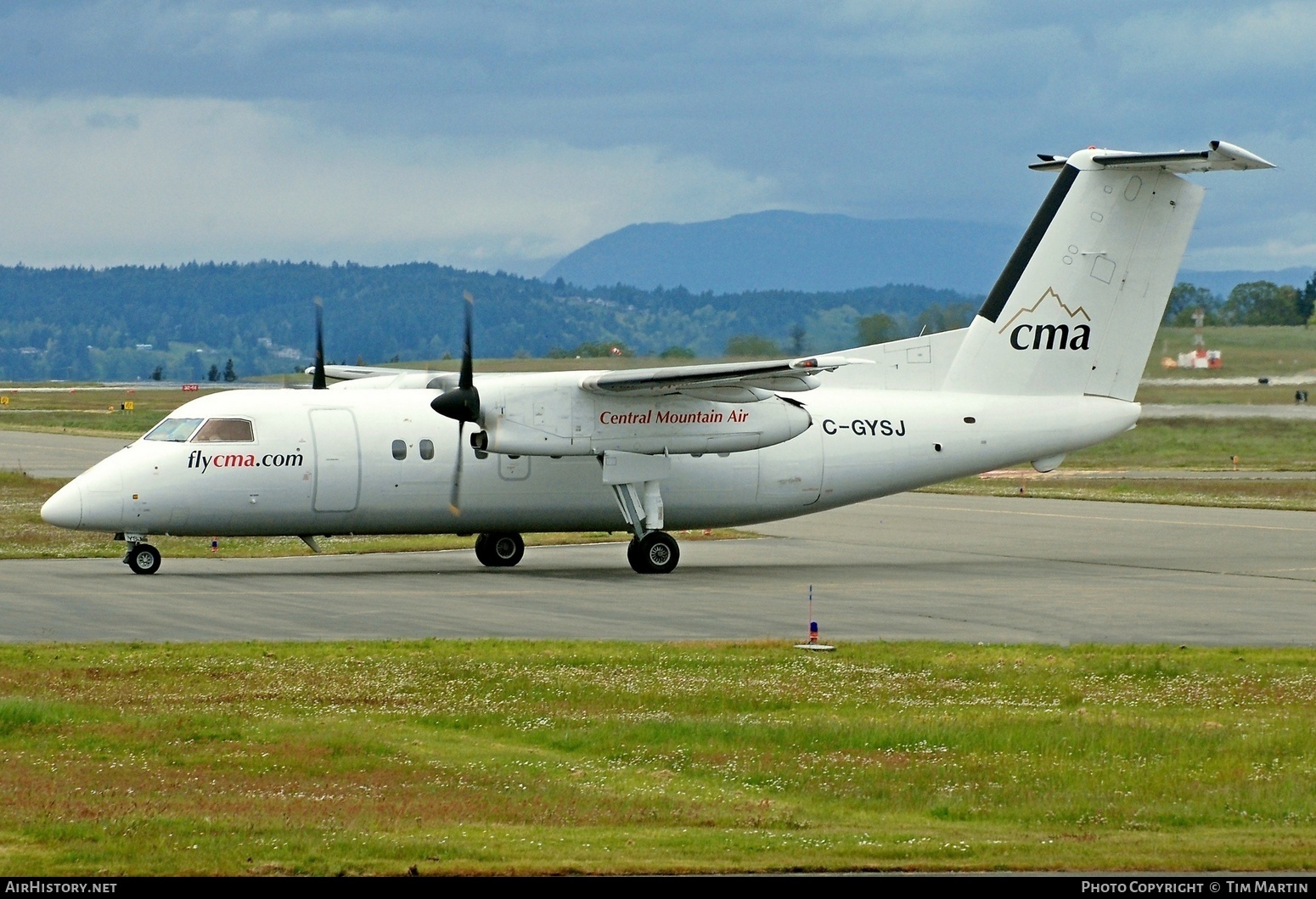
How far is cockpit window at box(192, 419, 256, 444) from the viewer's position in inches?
964

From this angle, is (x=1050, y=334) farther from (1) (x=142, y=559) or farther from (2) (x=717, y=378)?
(1) (x=142, y=559)

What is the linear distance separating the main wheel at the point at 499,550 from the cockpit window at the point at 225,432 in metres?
4.49

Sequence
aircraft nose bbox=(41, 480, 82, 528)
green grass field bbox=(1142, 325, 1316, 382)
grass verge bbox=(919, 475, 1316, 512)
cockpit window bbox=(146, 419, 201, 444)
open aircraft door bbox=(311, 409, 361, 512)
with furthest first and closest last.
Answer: green grass field bbox=(1142, 325, 1316, 382), grass verge bbox=(919, 475, 1316, 512), open aircraft door bbox=(311, 409, 361, 512), cockpit window bbox=(146, 419, 201, 444), aircraft nose bbox=(41, 480, 82, 528)

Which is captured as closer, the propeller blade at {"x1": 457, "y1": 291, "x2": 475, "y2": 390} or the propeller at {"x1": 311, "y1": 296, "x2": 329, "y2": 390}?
the propeller blade at {"x1": 457, "y1": 291, "x2": 475, "y2": 390}

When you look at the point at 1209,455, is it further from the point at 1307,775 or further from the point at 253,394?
the point at 1307,775

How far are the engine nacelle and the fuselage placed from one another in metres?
0.10

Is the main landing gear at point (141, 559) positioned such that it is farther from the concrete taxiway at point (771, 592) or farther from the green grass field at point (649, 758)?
the green grass field at point (649, 758)

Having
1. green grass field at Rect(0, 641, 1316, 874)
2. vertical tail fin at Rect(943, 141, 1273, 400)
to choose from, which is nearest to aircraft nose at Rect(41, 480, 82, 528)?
green grass field at Rect(0, 641, 1316, 874)

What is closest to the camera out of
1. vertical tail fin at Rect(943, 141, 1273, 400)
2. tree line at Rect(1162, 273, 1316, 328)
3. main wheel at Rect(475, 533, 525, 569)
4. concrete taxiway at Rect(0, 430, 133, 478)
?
main wheel at Rect(475, 533, 525, 569)

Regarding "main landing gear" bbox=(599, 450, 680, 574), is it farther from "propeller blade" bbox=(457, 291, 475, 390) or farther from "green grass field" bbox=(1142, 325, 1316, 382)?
"green grass field" bbox=(1142, 325, 1316, 382)

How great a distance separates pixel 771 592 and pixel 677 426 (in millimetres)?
3640

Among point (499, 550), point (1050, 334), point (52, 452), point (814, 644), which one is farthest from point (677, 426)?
point (52, 452)

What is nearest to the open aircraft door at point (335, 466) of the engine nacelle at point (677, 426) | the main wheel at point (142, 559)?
the main wheel at point (142, 559)

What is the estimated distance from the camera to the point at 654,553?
2575 centimetres
